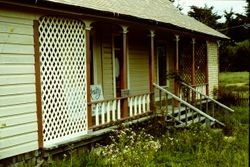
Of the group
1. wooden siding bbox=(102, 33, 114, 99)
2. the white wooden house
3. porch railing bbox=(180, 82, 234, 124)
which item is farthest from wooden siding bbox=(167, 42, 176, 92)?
the white wooden house

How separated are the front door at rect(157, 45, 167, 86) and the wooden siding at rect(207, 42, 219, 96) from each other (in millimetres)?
3892

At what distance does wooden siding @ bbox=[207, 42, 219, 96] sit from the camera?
863 inches

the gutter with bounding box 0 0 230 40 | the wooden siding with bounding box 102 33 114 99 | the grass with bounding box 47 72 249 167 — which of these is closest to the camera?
the gutter with bounding box 0 0 230 40

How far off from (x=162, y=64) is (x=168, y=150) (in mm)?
9026

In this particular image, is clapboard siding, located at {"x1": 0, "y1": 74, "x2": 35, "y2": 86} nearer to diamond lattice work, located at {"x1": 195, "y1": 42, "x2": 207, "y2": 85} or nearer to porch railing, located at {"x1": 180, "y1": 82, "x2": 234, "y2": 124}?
porch railing, located at {"x1": 180, "y1": 82, "x2": 234, "y2": 124}

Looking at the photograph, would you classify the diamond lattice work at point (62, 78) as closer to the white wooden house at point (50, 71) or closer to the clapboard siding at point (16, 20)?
the white wooden house at point (50, 71)

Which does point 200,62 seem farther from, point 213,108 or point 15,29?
point 15,29

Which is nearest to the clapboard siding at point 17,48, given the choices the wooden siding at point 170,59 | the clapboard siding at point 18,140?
the clapboard siding at point 18,140

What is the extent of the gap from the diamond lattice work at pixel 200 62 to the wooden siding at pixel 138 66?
4.03 metres

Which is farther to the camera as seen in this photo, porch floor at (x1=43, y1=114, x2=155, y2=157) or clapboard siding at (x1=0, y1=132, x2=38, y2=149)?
porch floor at (x1=43, y1=114, x2=155, y2=157)

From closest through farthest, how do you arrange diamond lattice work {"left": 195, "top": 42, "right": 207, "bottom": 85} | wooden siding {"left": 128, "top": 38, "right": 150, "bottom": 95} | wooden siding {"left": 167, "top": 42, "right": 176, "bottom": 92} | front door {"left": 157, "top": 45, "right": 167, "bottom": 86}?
wooden siding {"left": 128, "top": 38, "right": 150, "bottom": 95}
front door {"left": 157, "top": 45, "right": 167, "bottom": 86}
wooden siding {"left": 167, "top": 42, "right": 176, "bottom": 92}
diamond lattice work {"left": 195, "top": 42, "right": 207, "bottom": 85}

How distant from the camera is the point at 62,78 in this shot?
31.6 ft

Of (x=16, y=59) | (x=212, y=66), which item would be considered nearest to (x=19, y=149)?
(x=16, y=59)

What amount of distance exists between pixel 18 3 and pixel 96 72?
6.15m
